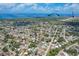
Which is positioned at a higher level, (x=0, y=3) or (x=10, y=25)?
(x=0, y=3)

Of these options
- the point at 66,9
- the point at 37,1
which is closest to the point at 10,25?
the point at 37,1

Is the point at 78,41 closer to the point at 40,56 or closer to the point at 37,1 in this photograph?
the point at 40,56

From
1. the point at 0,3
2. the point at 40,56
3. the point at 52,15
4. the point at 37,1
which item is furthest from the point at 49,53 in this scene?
the point at 0,3

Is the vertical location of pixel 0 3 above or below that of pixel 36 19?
above

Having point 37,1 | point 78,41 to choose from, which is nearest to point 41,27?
point 37,1

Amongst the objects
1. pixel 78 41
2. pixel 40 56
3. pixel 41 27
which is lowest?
pixel 40 56

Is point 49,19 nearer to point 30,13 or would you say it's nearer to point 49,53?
point 30,13

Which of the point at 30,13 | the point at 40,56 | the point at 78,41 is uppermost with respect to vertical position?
the point at 30,13

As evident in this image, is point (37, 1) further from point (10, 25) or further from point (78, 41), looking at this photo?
point (78, 41)
